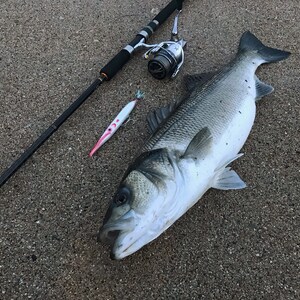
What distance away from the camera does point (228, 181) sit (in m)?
2.30

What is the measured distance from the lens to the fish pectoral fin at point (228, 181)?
2291mm

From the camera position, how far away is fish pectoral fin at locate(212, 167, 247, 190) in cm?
229

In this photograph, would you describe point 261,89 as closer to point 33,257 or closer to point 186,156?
point 186,156

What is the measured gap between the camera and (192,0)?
140 inches

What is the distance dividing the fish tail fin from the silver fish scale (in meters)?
0.24

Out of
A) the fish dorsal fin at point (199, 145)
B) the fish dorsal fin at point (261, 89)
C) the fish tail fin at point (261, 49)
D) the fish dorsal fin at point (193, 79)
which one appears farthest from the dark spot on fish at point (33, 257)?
the fish tail fin at point (261, 49)

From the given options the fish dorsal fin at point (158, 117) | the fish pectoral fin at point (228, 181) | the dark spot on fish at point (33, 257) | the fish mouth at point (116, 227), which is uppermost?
the fish mouth at point (116, 227)

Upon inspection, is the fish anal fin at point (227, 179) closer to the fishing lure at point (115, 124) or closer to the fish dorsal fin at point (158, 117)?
the fish dorsal fin at point (158, 117)

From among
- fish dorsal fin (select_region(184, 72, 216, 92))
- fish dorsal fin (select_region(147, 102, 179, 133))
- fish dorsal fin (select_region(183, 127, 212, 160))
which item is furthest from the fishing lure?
fish dorsal fin (select_region(183, 127, 212, 160))

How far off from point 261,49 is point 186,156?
1281 mm

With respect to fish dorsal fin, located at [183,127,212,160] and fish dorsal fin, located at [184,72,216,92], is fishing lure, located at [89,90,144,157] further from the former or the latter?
fish dorsal fin, located at [183,127,212,160]

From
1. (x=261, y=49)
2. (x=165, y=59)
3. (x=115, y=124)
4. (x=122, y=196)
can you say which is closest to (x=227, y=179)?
(x=122, y=196)

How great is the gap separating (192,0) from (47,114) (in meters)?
1.78

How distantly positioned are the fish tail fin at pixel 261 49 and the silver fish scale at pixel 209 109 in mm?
237
